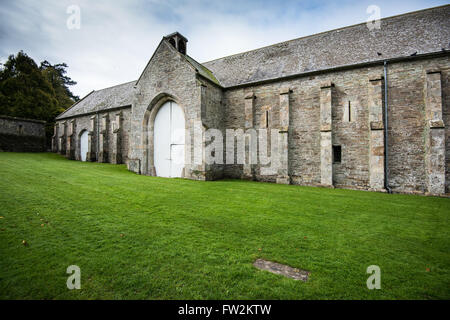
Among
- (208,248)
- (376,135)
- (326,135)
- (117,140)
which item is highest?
(117,140)

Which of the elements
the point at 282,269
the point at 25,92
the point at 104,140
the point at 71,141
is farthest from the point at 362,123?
the point at 25,92

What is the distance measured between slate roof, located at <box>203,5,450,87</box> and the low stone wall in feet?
92.1

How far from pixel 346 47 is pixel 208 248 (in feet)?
50.5

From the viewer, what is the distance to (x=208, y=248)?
3.95 metres

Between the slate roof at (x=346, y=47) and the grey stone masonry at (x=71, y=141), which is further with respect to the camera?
the grey stone masonry at (x=71, y=141)

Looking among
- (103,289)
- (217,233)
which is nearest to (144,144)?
(217,233)

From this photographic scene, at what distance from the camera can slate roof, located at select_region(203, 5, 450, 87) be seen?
37.4 feet

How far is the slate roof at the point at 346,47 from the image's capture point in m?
11.4

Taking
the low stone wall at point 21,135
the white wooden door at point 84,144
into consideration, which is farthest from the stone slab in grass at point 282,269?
the low stone wall at point 21,135

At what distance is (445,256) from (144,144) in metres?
16.0

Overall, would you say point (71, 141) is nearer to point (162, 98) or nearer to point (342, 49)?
point (162, 98)

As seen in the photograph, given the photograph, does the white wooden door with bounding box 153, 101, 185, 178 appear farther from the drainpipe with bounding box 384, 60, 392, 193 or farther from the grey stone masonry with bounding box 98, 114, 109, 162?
the drainpipe with bounding box 384, 60, 392, 193

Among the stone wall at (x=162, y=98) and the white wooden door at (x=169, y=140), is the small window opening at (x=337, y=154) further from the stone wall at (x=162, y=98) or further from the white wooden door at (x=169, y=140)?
the white wooden door at (x=169, y=140)

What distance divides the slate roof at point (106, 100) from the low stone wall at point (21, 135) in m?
4.07
